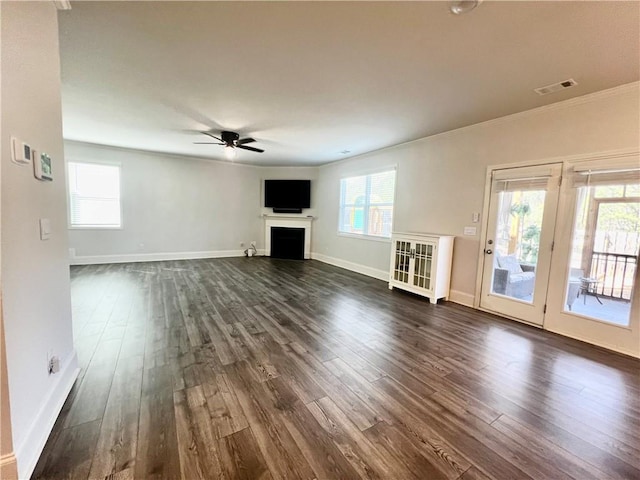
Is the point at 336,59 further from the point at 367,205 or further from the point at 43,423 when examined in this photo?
the point at 367,205

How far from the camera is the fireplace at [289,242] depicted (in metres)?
7.75

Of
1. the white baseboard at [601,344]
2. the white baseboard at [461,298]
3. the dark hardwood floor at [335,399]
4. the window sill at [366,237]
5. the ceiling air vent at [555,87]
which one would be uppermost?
the ceiling air vent at [555,87]

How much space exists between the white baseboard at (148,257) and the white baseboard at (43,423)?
5.12 meters

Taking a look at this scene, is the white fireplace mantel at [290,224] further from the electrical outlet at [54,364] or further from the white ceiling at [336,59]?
the electrical outlet at [54,364]

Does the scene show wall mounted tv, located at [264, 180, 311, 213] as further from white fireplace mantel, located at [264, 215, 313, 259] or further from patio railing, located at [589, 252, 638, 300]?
patio railing, located at [589, 252, 638, 300]

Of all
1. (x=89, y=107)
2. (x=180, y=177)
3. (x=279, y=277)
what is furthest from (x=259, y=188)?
(x=89, y=107)

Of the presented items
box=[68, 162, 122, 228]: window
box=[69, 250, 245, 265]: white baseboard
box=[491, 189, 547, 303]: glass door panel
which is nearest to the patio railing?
box=[491, 189, 547, 303]: glass door panel

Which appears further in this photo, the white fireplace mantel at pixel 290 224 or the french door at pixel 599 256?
the white fireplace mantel at pixel 290 224

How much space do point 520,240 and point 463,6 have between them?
290 centimetres

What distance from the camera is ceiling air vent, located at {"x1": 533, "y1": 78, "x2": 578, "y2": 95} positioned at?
2.58 meters

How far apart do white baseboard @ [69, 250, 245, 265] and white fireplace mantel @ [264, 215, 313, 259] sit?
966 millimetres

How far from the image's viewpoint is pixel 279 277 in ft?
17.8

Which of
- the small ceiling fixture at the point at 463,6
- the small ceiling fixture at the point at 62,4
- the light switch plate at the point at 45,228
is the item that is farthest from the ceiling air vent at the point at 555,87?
the light switch plate at the point at 45,228

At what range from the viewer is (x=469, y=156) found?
3.98 m
